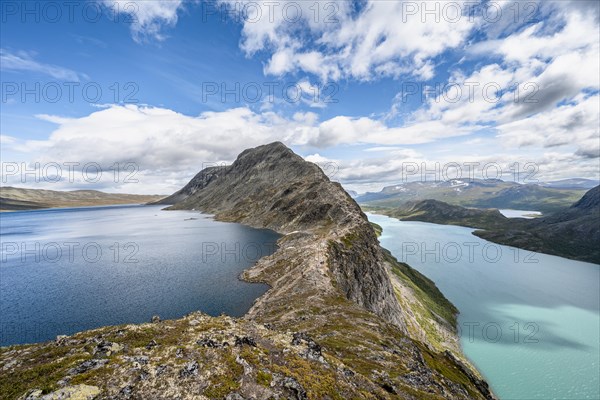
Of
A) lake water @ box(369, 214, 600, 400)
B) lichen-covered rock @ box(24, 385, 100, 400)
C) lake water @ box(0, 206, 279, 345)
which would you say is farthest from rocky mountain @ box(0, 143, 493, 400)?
lake water @ box(369, 214, 600, 400)

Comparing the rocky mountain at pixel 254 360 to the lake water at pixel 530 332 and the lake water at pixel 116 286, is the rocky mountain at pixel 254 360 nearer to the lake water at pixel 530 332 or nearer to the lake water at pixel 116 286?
the lake water at pixel 116 286

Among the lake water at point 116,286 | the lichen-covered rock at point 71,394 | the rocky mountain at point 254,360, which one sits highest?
the lichen-covered rock at point 71,394

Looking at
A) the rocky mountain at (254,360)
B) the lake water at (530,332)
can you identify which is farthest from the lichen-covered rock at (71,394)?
the lake water at (530,332)

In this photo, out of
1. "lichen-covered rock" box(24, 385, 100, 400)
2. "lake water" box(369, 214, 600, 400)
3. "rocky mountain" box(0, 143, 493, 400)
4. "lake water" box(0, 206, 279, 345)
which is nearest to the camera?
"lichen-covered rock" box(24, 385, 100, 400)

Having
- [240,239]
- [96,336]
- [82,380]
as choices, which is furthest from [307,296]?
[240,239]

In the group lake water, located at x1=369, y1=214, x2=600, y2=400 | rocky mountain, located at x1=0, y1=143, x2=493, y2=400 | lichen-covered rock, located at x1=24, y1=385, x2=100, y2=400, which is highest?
lichen-covered rock, located at x1=24, y1=385, x2=100, y2=400

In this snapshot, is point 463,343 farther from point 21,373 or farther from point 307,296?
point 21,373

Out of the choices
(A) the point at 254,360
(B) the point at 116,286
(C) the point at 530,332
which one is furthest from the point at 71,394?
(C) the point at 530,332

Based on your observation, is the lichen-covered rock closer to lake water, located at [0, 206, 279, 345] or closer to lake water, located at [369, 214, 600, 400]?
lake water, located at [0, 206, 279, 345]

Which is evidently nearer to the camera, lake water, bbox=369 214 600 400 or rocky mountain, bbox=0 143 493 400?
rocky mountain, bbox=0 143 493 400

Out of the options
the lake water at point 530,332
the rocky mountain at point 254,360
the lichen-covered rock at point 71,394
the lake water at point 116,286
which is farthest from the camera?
the lake water at point 530,332

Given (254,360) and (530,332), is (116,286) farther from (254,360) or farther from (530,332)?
(530,332)
